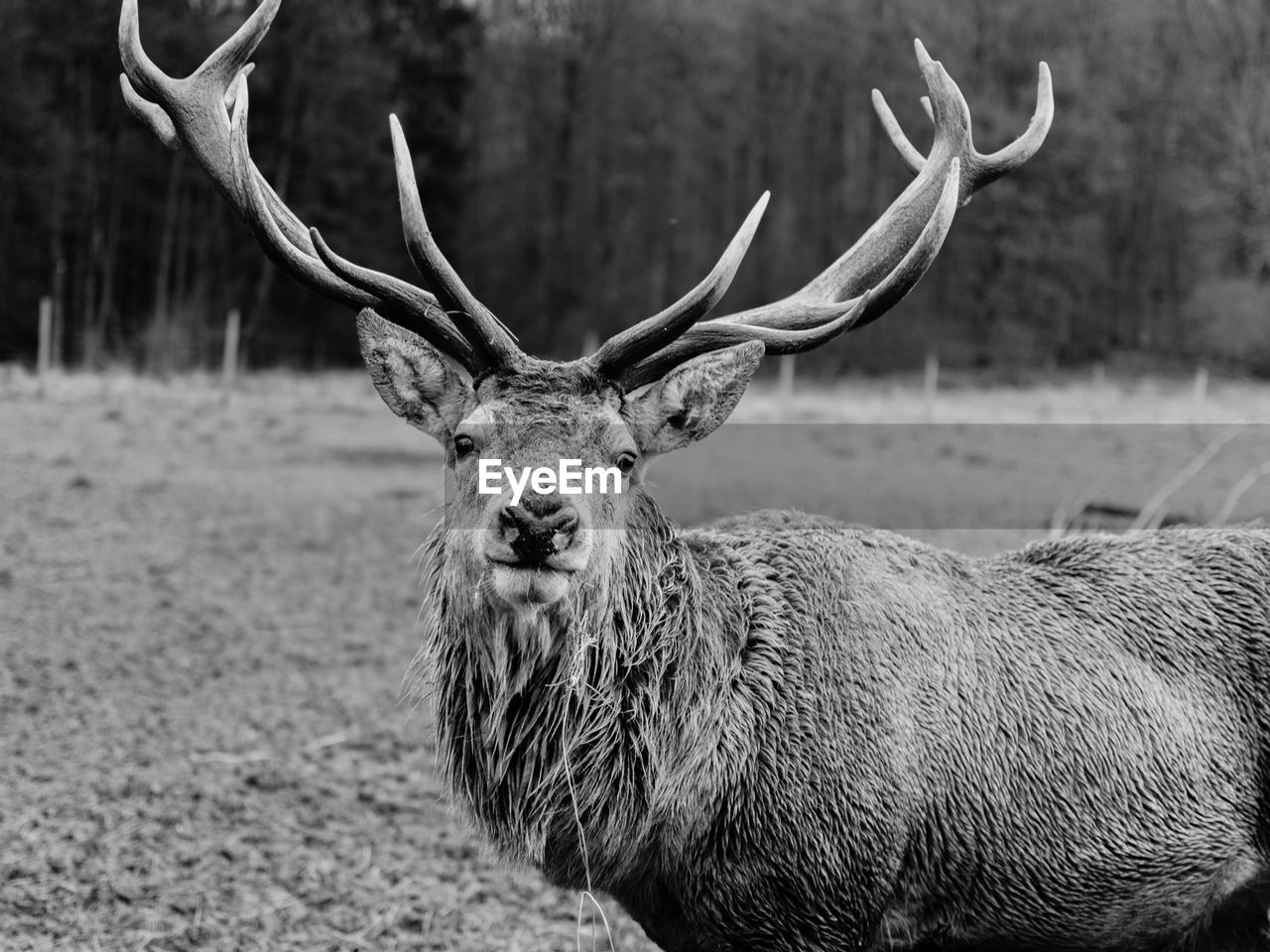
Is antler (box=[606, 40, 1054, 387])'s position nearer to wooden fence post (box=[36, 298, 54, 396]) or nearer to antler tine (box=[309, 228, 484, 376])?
antler tine (box=[309, 228, 484, 376])

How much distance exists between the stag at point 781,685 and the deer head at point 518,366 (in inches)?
0.4

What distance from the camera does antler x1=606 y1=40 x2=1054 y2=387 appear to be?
3.44 meters

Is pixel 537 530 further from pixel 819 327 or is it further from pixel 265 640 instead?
pixel 265 640

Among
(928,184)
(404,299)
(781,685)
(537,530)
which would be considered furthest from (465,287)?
(928,184)

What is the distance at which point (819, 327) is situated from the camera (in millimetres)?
3506

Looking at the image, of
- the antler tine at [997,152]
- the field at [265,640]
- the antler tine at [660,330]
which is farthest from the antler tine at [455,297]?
the antler tine at [997,152]

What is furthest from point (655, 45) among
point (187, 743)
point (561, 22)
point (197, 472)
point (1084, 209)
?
point (187, 743)

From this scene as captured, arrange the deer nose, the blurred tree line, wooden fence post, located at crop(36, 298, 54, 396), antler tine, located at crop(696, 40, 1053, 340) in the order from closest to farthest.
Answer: the deer nose, antler tine, located at crop(696, 40, 1053, 340), wooden fence post, located at crop(36, 298, 54, 396), the blurred tree line

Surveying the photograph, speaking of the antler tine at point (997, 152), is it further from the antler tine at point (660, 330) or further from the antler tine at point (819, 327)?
the antler tine at point (660, 330)

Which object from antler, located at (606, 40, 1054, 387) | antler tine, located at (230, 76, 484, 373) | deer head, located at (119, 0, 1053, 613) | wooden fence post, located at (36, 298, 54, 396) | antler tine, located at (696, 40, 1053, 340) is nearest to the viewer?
deer head, located at (119, 0, 1053, 613)

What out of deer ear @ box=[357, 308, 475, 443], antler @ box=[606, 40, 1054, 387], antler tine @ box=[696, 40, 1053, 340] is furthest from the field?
antler tine @ box=[696, 40, 1053, 340]

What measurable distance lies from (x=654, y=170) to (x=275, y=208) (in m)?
30.6

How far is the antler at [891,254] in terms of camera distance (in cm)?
344

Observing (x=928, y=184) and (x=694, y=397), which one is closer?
(x=694, y=397)
